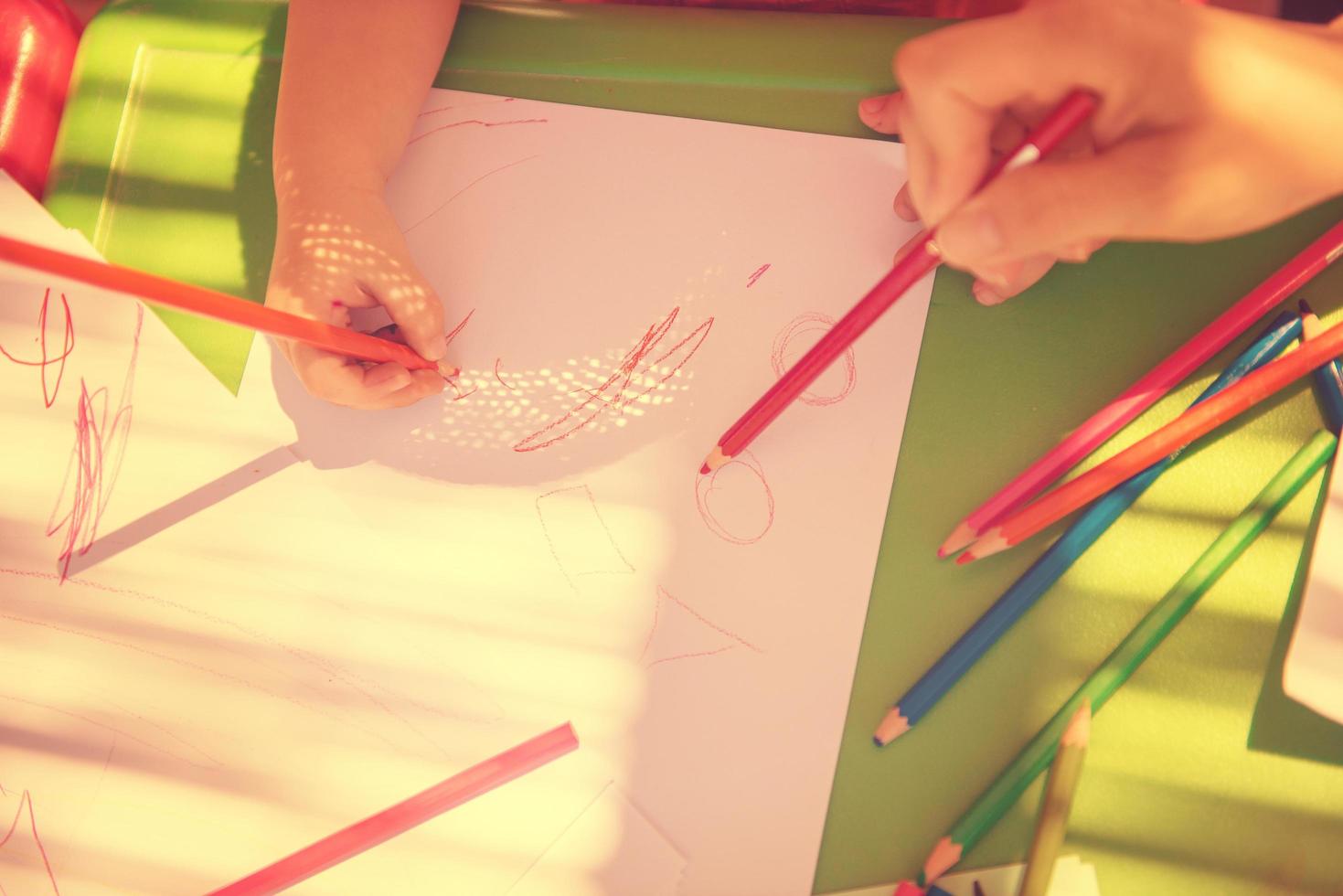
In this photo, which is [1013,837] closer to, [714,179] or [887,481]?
[887,481]

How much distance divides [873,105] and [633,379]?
0.57 feet

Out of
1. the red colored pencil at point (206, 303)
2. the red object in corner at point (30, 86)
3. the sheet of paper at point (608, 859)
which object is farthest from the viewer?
the red object in corner at point (30, 86)

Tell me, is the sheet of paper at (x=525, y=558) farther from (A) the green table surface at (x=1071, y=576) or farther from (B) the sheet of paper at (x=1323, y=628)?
(B) the sheet of paper at (x=1323, y=628)

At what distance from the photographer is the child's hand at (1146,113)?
30cm

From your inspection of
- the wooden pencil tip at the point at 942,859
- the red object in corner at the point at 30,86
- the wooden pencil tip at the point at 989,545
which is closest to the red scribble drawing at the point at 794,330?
the wooden pencil tip at the point at 989,545

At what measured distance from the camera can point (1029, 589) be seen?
38 centimetres

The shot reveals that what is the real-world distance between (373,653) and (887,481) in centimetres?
26

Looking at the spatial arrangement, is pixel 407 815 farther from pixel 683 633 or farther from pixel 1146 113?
pixel 1146 113

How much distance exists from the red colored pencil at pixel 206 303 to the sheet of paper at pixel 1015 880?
1.10ft

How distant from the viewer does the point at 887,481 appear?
0.40m

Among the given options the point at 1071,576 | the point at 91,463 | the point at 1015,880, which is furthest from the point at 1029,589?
the point at 91,463

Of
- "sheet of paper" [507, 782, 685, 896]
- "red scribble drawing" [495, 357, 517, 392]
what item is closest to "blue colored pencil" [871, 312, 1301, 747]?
"sheet of paper" [507, 782, 685, 896]

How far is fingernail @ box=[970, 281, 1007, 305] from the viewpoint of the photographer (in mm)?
400

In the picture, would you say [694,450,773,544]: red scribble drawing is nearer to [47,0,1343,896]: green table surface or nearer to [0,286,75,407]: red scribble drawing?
[47,0,1343,896]: green table surface
